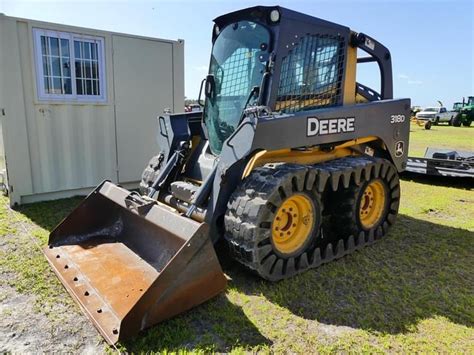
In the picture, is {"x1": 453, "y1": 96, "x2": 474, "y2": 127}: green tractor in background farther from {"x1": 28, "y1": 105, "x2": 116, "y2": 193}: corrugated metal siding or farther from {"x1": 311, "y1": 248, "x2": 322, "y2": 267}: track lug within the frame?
{"x1": 311, "y1": 248, "x2": 322, "y2": 267}: track lug

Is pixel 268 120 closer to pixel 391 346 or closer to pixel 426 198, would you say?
pixel 391 346

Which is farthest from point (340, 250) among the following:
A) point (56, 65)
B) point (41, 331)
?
point (56, 65)

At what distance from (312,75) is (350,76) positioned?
2.04 ft

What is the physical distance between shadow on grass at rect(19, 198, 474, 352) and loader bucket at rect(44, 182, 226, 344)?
0.56 feet

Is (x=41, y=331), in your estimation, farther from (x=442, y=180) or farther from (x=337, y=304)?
(x=442, y=180)

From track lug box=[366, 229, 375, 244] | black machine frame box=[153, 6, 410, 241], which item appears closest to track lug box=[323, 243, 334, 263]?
track lug box=[366, 229, 375, 244]

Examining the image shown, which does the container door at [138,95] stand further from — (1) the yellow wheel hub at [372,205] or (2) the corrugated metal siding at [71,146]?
(1) the yellow wheel hub at [372,205]

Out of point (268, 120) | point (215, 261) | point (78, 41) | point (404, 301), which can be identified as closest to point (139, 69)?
point (78, 41)

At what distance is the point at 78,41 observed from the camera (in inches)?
225

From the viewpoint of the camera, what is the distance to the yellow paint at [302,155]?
3275 millimetres

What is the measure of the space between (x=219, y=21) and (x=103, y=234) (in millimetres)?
2541

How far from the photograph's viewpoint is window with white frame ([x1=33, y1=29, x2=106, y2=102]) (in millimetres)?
5457

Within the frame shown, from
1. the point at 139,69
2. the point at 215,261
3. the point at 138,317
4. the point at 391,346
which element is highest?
the point at 139,69

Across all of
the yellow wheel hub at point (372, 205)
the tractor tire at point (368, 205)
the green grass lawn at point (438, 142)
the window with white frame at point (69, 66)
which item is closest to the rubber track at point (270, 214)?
the tractor tire at point (368, 205)
